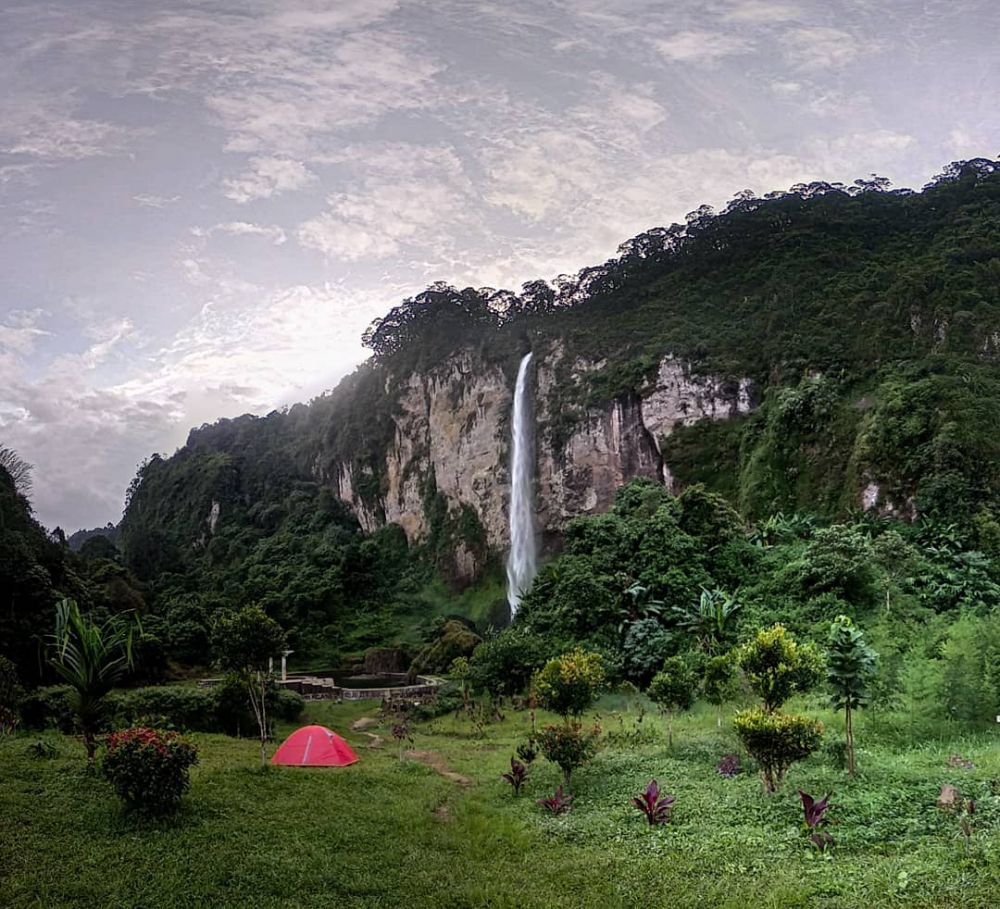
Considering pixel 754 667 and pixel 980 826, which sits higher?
pixel 754 667

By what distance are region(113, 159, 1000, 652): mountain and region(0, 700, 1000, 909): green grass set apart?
2025 centimetres

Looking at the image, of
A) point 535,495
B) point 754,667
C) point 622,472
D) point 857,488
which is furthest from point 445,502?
point 754,667

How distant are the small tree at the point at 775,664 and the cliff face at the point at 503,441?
1099 inches

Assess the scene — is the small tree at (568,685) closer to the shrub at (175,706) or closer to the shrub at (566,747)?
the shrub at (566,747)

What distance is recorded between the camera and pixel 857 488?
30109mm

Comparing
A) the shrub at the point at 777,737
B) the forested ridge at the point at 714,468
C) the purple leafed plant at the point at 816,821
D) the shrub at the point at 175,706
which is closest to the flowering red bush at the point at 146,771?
the shrub at the point at 777,737

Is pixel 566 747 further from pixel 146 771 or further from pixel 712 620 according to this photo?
pixel 712 620

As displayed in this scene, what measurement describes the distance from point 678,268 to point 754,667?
43.4 metres

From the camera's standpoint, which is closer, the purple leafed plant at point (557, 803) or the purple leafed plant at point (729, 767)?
the purple leafed plant at point (557, 803)

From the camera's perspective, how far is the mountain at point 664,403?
1250 inches

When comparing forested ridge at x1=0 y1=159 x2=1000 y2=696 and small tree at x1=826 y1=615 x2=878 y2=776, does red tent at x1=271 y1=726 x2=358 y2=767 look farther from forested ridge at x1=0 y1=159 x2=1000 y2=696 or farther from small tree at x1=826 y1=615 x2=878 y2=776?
forested ridge at x1=0 y1=159 x2=1000 y2=696

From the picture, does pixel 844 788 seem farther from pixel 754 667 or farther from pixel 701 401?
pixel 701 401

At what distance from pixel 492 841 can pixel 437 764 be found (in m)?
6.47

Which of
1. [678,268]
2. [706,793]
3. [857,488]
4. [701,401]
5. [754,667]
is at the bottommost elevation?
[706,793]
